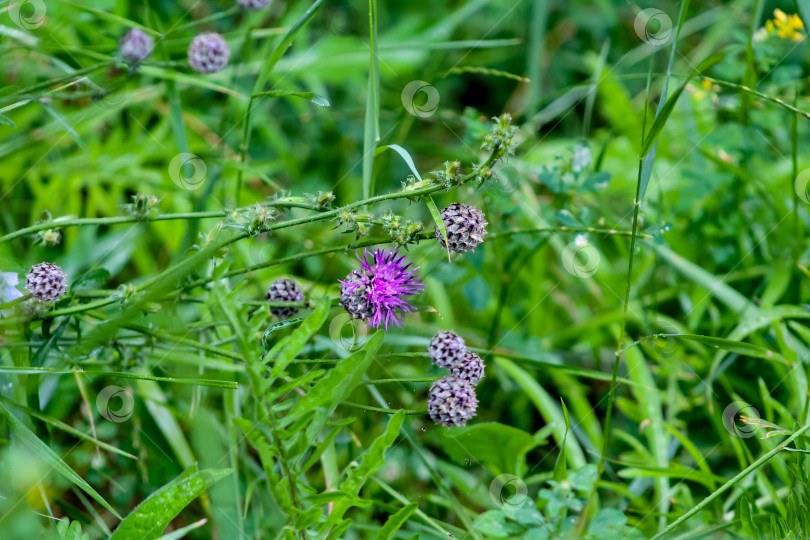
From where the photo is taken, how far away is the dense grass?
0.74 m

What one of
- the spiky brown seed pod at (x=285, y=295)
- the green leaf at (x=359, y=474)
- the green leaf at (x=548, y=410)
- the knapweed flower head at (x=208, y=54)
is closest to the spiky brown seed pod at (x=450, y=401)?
the green leaf at (x=359, y=474)

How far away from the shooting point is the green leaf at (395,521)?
0.67m

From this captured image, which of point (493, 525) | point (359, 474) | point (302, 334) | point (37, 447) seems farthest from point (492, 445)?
point (37, 447)

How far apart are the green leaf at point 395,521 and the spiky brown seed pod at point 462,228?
0.26m

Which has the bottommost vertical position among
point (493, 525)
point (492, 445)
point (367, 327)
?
point (493, 525)

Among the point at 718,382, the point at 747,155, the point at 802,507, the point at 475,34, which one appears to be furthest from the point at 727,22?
the point at 802,507

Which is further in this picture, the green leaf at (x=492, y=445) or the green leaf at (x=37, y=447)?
the green leaf at (x=492, y=445)

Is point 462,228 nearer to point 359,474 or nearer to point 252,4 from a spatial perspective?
point 359,474

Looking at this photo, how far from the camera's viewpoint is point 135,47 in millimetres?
1094

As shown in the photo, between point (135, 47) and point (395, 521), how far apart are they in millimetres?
816

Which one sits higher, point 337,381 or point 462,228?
point 462,228

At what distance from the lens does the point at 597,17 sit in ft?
6.91

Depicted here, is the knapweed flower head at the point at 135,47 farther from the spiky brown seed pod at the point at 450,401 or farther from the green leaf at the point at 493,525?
the green leaf at the point at 493,525

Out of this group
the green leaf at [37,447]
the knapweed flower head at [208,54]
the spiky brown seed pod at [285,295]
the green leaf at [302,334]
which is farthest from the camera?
the knapweed flower head at [208,54]
